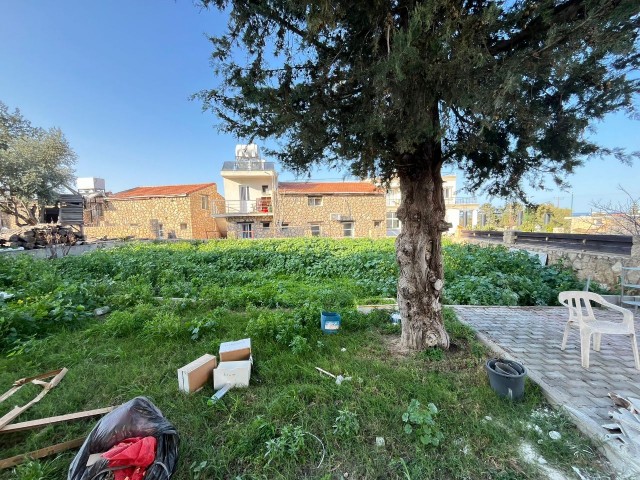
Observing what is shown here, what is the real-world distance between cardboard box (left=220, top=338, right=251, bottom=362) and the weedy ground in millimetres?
208

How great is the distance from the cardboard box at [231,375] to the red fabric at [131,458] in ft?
3.04

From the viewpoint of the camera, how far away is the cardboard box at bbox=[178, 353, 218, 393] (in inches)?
93.7

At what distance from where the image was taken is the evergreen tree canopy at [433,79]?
154 cm

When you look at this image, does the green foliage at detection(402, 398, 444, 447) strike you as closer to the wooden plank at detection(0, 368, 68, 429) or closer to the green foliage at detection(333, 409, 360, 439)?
the green foliage at detection(333, 409, 360, 439)

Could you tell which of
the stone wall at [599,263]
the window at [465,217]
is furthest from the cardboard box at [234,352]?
the window at [465,217]

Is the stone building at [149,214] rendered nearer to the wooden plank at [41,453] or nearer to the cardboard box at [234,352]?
the cardboard box at [234,352]

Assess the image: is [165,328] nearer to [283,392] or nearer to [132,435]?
[132,435]

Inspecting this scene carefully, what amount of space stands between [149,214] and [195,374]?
2197 cm

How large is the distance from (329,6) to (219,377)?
322cm

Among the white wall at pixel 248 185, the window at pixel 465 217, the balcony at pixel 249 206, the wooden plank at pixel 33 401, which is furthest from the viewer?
the window at pixel 465 217

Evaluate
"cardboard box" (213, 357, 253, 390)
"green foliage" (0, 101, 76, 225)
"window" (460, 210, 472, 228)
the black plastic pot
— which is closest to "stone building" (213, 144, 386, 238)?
"green foliage" (0, 101, 76, 225)

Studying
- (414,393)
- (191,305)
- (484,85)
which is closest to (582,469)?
(414,393)

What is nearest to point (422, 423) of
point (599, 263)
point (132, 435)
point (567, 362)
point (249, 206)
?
point (132, 435)

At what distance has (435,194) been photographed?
114 inches
